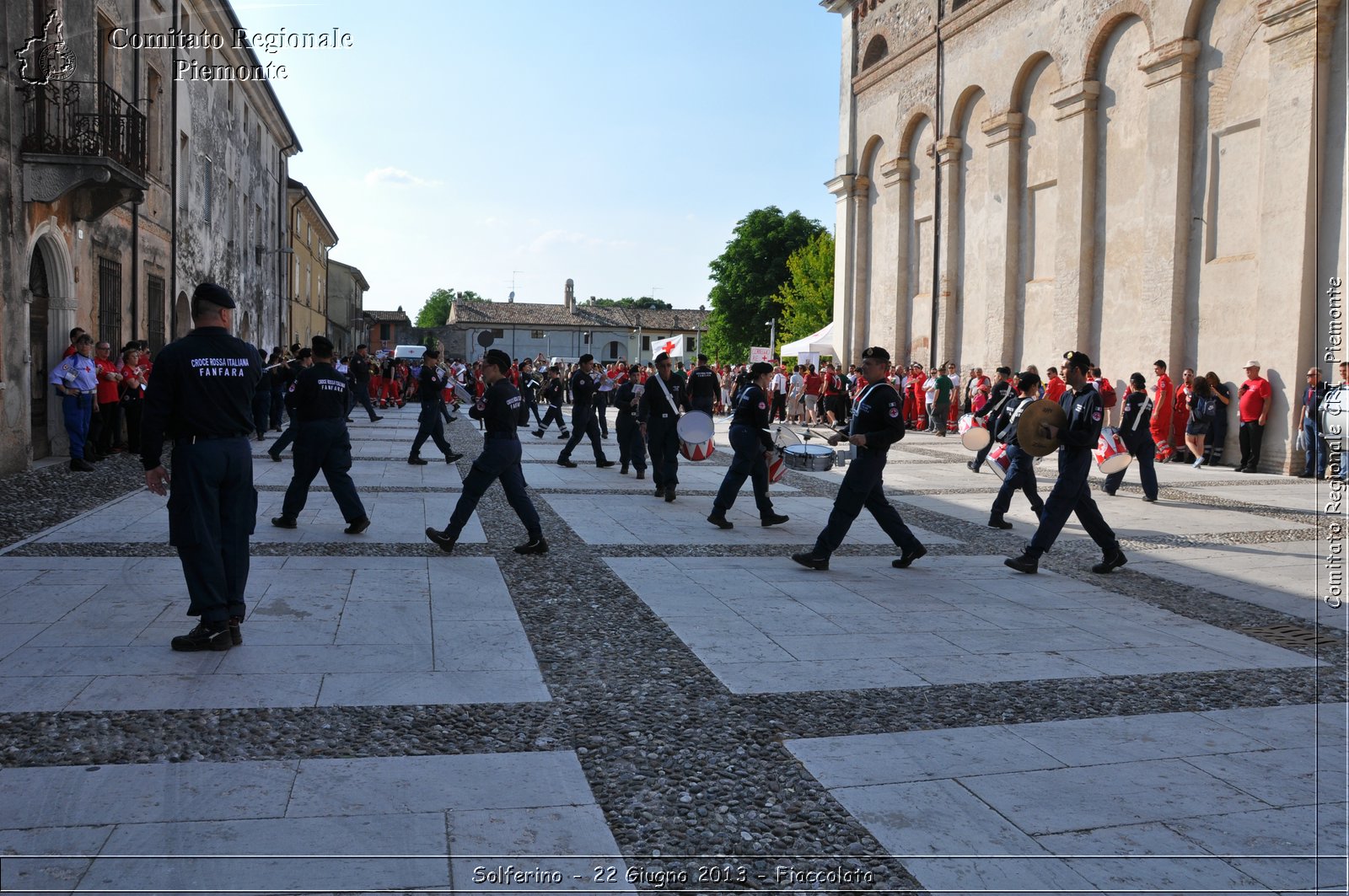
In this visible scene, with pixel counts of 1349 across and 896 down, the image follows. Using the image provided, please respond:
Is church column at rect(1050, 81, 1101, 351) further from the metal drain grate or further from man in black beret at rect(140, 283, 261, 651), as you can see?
man in black beret at rect(140, 283, 261, 651)

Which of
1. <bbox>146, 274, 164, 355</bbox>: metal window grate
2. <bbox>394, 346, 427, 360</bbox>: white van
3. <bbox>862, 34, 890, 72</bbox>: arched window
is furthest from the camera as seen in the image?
<bbox>394, 346, 427, 360</bbox>: white van

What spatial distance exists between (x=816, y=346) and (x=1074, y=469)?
82.3 ft

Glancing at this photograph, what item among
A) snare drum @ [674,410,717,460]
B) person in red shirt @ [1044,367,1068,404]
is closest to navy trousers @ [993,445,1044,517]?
snare drum @ [674,410,717,460]

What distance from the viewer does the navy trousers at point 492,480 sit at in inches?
328

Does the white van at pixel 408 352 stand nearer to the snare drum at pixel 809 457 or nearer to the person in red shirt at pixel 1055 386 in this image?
the person in red shirt at pixel 1055 386

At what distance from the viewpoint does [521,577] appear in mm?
7742

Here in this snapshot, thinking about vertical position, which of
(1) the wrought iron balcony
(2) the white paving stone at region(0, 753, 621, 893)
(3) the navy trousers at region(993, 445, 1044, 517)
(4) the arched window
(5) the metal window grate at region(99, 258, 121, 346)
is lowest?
(2) the white paving stone at region(0, 753, 621, 893)

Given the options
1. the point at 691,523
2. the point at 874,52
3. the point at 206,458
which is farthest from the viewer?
the point at 874,52

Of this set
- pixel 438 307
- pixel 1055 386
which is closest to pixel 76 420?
pixel 1055 386

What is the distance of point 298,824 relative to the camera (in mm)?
3416

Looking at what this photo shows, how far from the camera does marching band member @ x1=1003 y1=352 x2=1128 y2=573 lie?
8.13 meters

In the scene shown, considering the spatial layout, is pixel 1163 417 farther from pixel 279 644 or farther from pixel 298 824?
pixel 298 824

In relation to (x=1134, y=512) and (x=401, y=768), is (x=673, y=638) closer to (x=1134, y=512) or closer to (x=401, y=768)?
(x=401, y=768)

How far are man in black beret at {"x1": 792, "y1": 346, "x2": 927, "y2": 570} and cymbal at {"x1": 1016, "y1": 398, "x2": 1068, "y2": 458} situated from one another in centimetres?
110
